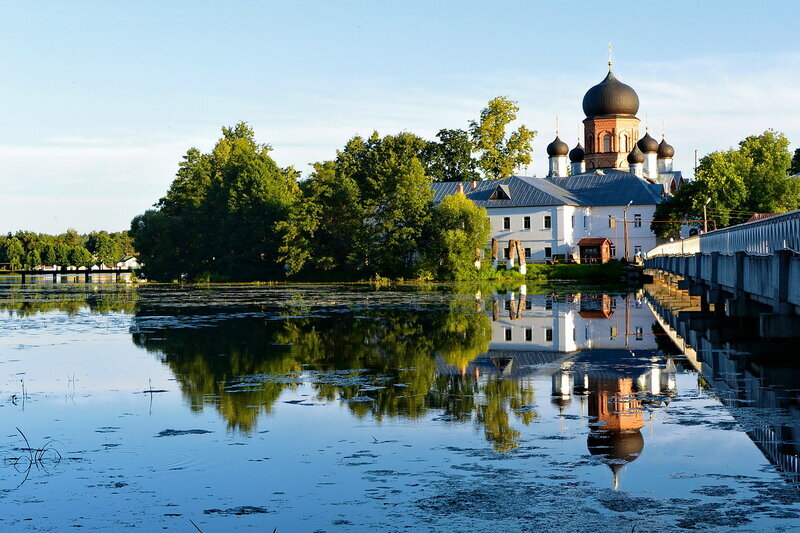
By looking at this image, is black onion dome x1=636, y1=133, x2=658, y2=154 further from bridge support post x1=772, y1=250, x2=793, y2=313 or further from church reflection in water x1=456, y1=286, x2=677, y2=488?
bridge support post x1=772, y1=250, x2=793, y2=313

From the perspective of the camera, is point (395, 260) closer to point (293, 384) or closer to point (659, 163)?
point (659, 163)

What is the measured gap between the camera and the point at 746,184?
76438 mm

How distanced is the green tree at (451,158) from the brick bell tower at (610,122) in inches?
510

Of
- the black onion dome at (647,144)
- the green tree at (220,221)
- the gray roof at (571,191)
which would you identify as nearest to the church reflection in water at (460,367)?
the green tree at (220,221)

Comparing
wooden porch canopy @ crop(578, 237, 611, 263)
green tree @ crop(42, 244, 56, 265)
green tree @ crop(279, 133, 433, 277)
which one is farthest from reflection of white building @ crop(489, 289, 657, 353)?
green tree @ crop(42, 244, 56, 265)

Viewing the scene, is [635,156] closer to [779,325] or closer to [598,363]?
[779,325]

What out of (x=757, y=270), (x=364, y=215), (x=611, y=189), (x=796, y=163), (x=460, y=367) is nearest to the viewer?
(x=460, y=367)

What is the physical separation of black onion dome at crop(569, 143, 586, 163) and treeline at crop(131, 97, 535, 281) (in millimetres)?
26005

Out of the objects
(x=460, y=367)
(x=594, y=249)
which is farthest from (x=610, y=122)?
(x=460, y=367)

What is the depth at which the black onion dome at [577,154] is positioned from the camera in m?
109

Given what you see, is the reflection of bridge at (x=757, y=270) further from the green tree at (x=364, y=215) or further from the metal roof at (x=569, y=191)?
the metal roof at (x=569, y=191)

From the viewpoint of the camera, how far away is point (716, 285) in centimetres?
3100

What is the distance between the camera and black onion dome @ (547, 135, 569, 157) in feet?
368

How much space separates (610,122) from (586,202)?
1124cm
